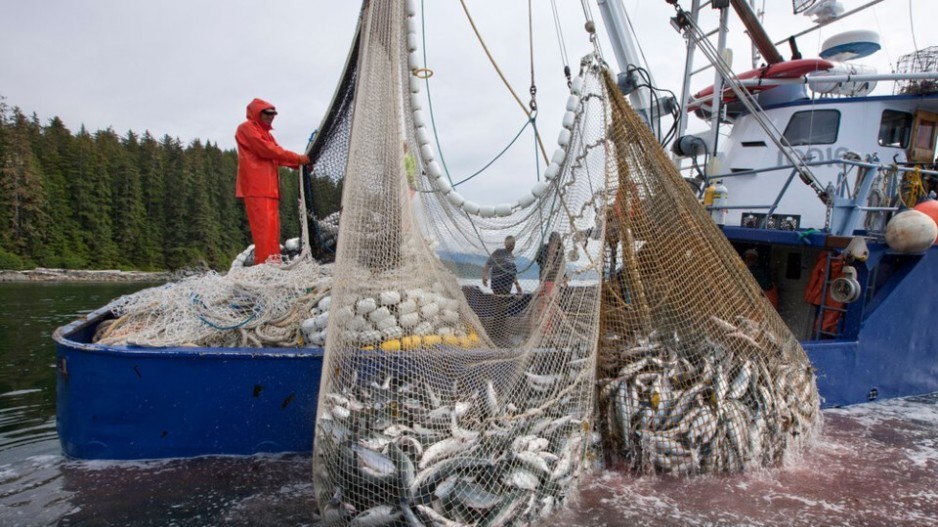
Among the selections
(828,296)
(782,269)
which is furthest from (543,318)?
(782,269)

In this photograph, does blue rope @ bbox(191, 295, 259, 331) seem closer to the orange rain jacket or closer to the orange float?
the orange rain jacket

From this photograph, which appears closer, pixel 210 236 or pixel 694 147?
pixel 694 147

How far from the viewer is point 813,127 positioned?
8625mm

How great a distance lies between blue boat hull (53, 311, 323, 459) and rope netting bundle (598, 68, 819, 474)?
263 cm

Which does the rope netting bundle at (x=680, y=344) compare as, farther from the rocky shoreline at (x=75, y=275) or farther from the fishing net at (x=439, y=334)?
the rocky shoreline at (x=75, y=275)

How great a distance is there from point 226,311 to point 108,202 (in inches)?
2322

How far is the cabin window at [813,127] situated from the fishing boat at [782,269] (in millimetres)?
20

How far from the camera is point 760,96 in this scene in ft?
30.2

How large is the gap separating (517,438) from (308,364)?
200 cm

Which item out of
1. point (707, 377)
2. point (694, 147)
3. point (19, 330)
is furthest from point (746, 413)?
point (19, 330)

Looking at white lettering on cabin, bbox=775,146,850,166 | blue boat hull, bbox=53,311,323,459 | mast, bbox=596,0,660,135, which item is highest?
mast, bbox=596,0,660,135

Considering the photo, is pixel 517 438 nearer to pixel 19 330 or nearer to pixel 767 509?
pixel 767 509

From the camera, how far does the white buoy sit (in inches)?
240

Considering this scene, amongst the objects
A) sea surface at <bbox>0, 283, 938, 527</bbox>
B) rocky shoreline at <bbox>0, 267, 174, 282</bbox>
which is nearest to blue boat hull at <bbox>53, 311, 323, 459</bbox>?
sea surface at <bbox>0, 283, 938, 527</bbox>
